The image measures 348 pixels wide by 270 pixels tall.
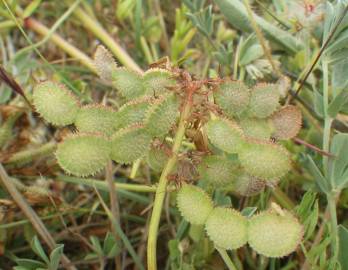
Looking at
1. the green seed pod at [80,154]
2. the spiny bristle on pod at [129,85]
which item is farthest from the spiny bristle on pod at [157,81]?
the green seed pod at [80,154]

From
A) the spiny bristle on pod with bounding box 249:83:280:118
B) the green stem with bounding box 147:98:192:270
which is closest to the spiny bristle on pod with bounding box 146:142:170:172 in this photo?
the green stem with bounding box 147:98:192:270

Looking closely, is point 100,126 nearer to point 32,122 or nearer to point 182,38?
point 32,122

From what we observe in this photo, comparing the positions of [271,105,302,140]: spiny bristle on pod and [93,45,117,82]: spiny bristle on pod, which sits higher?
[93,45,117,82]: spiny bristle on pod

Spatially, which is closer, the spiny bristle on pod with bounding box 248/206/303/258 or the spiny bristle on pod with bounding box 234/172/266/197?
the spiny bristle on pod with bounding box 248/206/303/258

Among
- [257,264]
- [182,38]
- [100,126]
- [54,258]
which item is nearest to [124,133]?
[100,126]

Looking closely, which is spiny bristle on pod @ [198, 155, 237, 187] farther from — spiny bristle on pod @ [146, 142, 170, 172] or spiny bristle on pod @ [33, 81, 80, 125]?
spiny bristle on pod @ [33, 81, 80, 125]

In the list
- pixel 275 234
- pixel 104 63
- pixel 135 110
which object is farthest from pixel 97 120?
pixel 275 234
